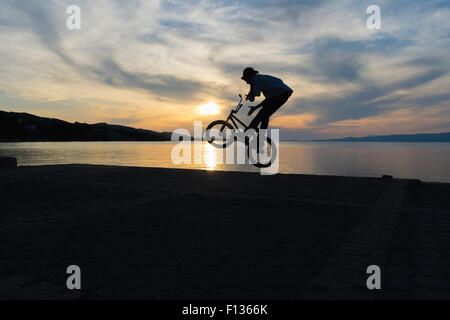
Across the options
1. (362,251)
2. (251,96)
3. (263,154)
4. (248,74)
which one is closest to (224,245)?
(362,251)

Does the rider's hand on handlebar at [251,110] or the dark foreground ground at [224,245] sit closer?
the dark foreground ground at [224,245]

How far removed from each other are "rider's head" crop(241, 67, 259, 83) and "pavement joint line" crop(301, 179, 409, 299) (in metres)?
5.12

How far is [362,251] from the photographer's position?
482 cm

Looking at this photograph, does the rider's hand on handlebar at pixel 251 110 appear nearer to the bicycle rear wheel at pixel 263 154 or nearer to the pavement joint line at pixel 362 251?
the bicycle rear wheel at pixel 263 154

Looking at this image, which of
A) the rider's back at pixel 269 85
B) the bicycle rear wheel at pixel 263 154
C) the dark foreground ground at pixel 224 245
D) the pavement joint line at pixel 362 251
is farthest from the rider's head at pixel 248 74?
the pavement joint line at pixel 362 251

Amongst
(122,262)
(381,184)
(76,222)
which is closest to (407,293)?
(122,262)

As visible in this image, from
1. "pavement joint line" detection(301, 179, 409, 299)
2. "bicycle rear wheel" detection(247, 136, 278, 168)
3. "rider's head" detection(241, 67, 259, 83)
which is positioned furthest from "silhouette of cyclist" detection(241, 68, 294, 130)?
"pavement joint line" detection(301, 179, 409, 299)

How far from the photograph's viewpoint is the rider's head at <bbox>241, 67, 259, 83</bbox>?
1005 centimetres

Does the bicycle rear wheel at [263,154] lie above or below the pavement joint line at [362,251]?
above

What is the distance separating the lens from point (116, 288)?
353 cm

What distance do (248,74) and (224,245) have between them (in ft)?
21.1

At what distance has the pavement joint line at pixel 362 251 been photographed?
3.50 meters

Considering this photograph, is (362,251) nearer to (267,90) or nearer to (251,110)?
(267,90)

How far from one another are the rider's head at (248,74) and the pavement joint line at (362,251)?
16.8 ft
